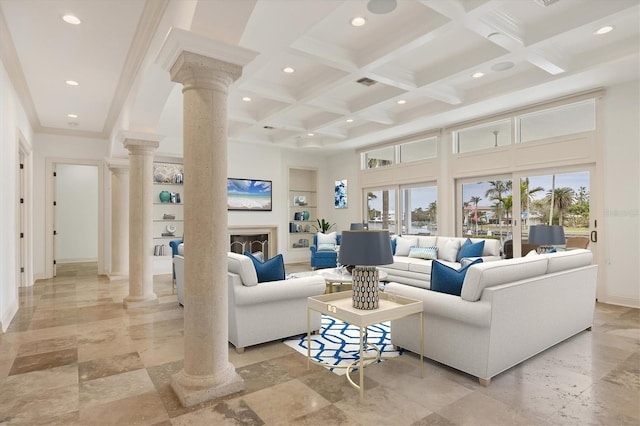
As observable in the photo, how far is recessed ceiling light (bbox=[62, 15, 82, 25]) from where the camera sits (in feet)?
11.0

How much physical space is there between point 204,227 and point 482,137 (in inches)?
240

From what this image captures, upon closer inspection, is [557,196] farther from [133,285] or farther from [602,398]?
[133,285]

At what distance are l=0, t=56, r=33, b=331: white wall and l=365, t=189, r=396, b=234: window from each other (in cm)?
706

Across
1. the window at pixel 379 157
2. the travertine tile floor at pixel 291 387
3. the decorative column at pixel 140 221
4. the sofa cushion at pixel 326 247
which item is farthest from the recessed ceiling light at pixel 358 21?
the window at pixel 379 157

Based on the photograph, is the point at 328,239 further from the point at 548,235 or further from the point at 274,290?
the point at 274,290

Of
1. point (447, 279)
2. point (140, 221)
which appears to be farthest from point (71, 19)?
point (447, 279)

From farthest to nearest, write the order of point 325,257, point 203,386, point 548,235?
1. point 325,257
2. point 548,235
3. point 203,386

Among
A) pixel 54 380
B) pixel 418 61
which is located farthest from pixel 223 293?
pixel 418 61

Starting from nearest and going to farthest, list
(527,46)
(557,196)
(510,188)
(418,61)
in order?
(527,46)
(418,61)
(557,196)
(510,188)

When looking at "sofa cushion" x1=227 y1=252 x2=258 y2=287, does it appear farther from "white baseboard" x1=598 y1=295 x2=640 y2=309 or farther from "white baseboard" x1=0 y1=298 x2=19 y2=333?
"white baseboard" x1=598 y1=295 x2=640 y2=309

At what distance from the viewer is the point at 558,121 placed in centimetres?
593

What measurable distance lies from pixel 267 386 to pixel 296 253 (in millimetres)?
7298

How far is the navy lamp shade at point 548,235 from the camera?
16.0ft

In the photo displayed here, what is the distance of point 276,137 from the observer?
8.93 metres
